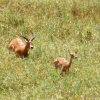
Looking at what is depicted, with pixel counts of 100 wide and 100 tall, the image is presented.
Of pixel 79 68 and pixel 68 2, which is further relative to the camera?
pixel 68 2

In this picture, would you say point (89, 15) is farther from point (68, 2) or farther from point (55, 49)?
point (55, 49)

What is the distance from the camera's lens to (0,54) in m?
11.9

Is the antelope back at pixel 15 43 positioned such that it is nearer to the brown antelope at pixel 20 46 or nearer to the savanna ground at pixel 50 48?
the brown antelope at pixel 20 46

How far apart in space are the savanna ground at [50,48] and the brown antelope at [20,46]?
0.65ft

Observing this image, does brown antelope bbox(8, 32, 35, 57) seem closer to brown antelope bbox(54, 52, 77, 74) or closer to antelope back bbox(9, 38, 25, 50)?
antelope back bbox(9, 38, 25, 50)

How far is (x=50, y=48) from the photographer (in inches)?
510

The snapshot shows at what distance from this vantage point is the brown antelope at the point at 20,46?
41.3ft

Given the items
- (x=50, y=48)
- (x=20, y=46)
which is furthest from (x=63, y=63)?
(x=20, y=46)

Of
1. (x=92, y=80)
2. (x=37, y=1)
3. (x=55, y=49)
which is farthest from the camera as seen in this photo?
(x=37, y=1)

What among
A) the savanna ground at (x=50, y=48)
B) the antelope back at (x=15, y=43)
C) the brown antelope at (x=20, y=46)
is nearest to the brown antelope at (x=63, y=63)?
the savanna ground at (x=50, y=48)

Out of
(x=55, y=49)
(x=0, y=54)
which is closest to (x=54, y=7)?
(x=55, y=49)

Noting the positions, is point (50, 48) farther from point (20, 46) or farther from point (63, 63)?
point (63, 63)

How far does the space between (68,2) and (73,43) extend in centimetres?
367

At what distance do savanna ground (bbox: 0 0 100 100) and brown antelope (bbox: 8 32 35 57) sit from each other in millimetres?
198
